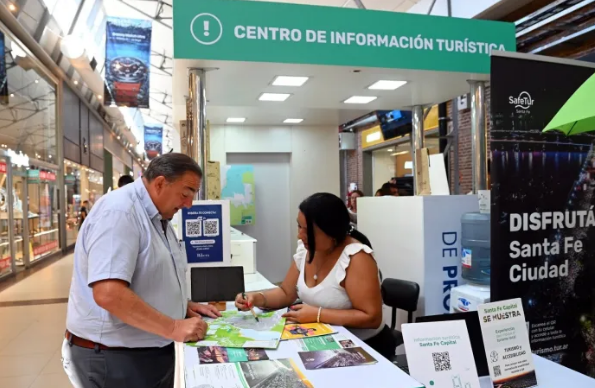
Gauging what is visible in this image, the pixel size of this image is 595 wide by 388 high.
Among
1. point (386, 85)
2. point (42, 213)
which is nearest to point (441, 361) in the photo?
point (386, 85)

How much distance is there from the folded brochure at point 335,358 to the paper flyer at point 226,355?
0.49 feet

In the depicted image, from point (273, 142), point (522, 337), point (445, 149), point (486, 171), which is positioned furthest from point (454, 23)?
point (445, 149)

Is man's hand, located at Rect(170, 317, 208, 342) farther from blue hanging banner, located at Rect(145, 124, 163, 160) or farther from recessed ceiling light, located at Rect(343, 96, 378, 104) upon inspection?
blue hanging banner, located at Rect(145, 124, 163, 160)

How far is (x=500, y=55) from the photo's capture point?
2.52 m

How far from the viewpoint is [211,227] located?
3.27 meters

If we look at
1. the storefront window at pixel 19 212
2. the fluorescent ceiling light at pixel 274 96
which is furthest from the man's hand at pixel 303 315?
the storefront window at pixel 19 212

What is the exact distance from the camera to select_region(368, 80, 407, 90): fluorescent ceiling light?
403cm

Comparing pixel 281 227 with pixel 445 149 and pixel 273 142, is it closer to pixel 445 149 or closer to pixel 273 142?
pixel 273 142

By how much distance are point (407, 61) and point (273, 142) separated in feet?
12.7

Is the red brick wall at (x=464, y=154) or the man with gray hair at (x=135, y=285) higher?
the red brick wall at (x=464, y=154)

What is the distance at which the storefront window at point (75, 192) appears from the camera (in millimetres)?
14197

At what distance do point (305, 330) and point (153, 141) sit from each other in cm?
A: 2165

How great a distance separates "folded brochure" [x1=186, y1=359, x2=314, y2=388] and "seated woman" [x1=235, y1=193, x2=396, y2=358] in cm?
52

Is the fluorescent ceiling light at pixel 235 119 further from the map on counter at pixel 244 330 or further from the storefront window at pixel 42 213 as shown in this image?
the storefront window at pixel 42 213
